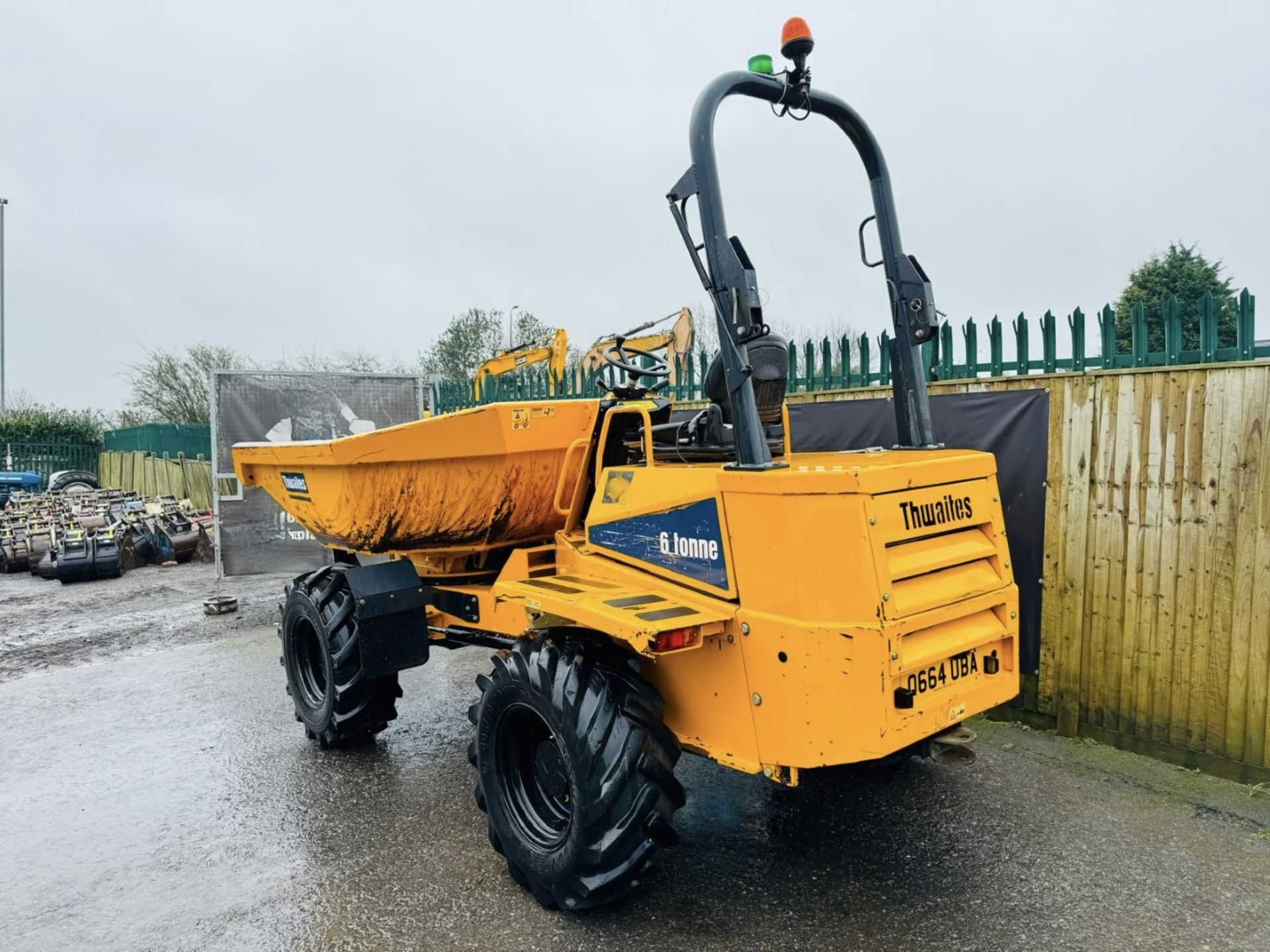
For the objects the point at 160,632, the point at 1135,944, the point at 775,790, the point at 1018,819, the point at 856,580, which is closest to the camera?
the point at 856,580

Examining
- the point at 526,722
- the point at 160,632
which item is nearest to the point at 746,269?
the point at 526,722

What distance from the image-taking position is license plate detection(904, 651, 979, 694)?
2.80 metres

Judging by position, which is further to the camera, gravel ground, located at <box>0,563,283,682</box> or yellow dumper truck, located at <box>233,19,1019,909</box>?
gravel ground, located at <box>0,563,283,682</box>

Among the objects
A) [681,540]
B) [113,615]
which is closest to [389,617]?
[681,540]

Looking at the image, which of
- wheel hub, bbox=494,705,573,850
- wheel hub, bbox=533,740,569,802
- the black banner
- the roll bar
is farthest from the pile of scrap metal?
the roll bar

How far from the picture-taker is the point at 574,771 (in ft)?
9.77

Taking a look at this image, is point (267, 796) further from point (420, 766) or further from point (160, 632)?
point (160, 632)

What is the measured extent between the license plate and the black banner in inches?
73.3

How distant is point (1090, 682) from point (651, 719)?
3.00 m

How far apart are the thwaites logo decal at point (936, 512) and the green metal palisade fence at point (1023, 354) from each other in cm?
175

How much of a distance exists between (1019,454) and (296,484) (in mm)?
4151

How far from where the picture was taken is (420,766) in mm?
4574

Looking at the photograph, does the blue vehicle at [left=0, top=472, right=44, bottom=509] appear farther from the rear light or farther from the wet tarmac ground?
the rear light

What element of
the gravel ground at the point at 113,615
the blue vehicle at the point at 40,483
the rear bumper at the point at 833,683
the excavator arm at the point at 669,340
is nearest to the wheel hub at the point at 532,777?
the rear bumper at the point at 833,683
